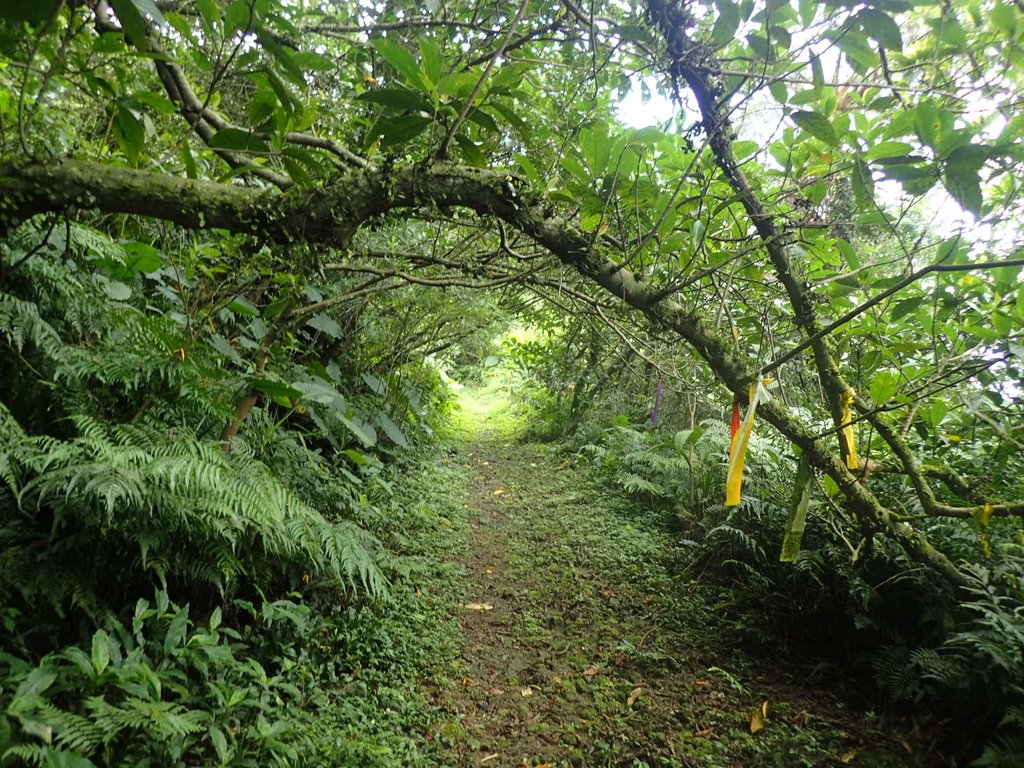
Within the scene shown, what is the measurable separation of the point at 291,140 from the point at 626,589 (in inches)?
143

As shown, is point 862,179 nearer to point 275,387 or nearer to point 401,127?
point 401,127

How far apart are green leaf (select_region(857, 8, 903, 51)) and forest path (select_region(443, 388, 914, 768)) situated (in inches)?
113

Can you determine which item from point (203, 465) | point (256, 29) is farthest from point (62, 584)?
point (256, 29)

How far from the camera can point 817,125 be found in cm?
170

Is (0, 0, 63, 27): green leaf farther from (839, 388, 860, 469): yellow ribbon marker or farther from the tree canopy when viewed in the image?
(839, 388, 860, 469): yellow ribbon marker

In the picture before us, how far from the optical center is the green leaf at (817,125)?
1.69 meters

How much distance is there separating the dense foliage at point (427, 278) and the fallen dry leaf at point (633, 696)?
1.24m

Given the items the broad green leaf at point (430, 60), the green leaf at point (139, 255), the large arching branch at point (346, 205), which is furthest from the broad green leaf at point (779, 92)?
the green leaf at point (139, 255)

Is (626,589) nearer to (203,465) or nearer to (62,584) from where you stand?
(203,465)

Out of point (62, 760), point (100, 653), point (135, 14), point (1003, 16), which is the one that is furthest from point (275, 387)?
point (1003, 16)

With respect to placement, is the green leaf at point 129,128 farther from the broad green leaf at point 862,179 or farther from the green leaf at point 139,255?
the broad green leaf at point 862,179

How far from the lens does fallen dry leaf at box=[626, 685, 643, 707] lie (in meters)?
2.99

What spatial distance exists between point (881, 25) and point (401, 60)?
1.16 m

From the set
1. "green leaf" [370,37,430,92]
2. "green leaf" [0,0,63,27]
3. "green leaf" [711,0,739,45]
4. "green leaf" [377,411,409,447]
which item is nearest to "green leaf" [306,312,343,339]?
"green leaf" [377,411,409,447]
